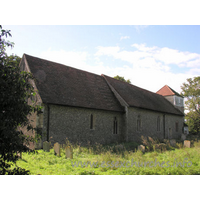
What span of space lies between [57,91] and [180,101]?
88.3 feet

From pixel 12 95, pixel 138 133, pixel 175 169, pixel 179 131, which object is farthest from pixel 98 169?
pixel 179 131

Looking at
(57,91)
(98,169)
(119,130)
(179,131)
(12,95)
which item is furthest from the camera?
(179,131)

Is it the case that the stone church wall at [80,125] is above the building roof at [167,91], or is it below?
below

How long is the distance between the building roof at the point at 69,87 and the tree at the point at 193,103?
23.4m

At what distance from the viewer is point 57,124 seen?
13.7m

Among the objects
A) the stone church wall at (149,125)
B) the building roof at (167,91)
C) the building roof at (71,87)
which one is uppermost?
the building roof at (167,91)

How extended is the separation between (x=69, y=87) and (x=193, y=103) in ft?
96.9

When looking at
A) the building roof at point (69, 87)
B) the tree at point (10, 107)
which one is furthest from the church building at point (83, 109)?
the tree at point (10, 107)

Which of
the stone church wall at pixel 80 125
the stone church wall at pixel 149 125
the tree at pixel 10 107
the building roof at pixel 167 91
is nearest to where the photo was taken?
the tree at pixel 10 107

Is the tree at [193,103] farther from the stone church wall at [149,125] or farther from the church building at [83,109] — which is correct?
the church building at [83,109]

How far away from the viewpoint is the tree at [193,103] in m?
36.7

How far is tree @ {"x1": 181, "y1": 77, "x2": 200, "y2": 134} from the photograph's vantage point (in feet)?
120

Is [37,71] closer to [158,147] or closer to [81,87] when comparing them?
[81,87]

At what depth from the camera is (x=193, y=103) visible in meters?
37.1
